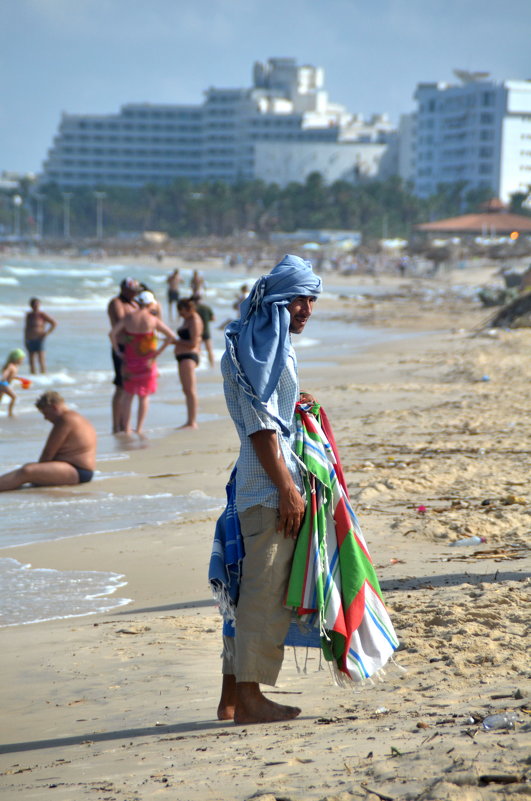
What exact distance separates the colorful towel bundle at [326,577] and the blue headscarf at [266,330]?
0.24 m

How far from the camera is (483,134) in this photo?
111438 mm

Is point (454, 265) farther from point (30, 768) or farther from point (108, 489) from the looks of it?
point (30, 768)

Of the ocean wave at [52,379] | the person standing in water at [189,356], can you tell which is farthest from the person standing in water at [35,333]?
the person standing in water at [189,356]

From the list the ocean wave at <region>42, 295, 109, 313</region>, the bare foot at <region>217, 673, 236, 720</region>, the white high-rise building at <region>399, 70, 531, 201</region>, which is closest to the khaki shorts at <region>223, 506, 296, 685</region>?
the bare foot at <region>217, 673, 236, 720</region>

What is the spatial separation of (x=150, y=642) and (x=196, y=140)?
15424cm

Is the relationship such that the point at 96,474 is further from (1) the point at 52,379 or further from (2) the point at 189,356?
(1) the point at 52,379

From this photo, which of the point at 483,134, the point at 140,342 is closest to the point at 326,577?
the point at 140,342

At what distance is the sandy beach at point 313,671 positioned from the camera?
2580 mm

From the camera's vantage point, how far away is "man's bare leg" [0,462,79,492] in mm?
7586

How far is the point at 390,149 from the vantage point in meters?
145

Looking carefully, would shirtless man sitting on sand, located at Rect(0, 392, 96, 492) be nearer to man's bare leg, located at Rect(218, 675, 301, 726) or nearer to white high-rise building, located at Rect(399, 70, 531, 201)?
man's bare leg, located at Rect(218, 675, 301, 726)

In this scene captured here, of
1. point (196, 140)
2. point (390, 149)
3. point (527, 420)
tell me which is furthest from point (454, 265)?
point (196, 140)

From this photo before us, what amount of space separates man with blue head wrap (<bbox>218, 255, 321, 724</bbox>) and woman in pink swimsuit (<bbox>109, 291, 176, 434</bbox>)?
645 centimetres

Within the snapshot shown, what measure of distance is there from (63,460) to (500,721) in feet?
17.7
